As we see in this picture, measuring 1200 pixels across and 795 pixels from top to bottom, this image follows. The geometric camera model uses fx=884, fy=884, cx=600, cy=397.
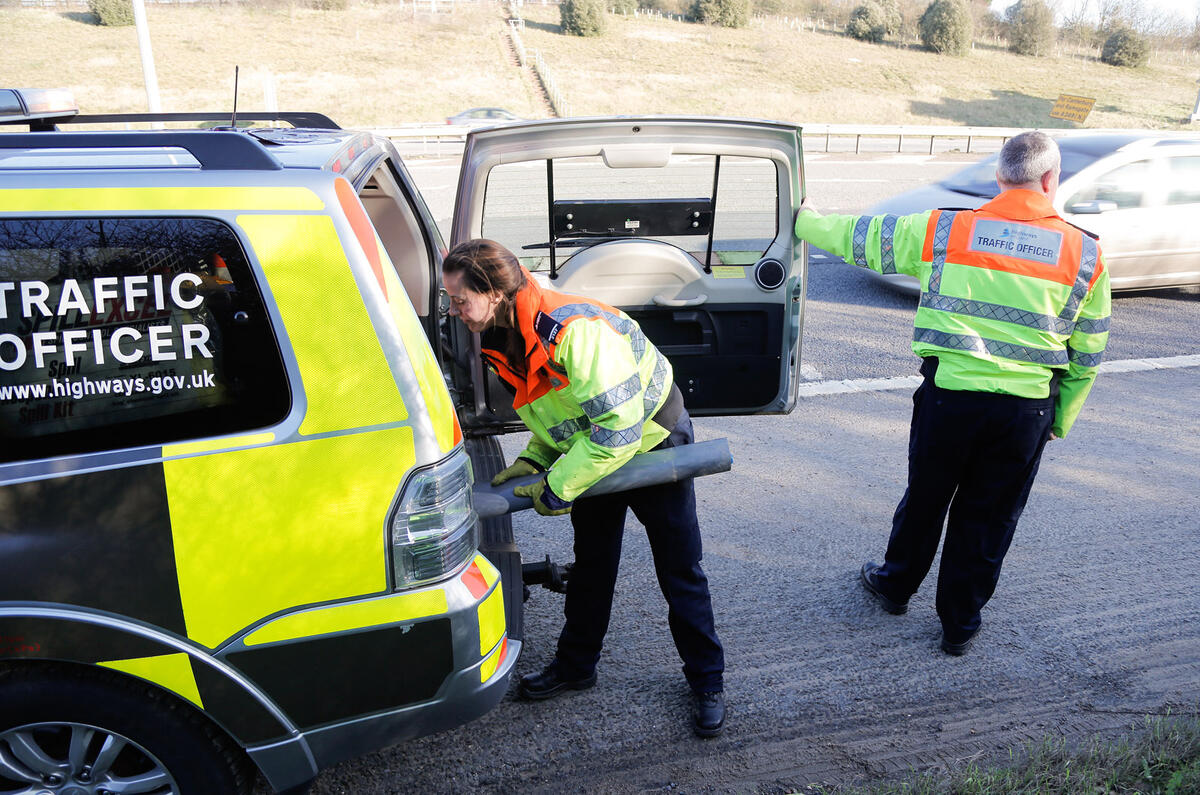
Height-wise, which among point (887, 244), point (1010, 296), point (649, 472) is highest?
point (887, 244)

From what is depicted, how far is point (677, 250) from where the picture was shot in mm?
3758

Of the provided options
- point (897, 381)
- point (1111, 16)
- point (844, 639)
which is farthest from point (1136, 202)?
point (1111, 16)

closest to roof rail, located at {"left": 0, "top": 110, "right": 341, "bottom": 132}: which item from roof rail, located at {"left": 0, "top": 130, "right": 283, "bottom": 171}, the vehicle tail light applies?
roof rail, located at {"left": 0, "top": 130, "right": 283, "bottom": 171}

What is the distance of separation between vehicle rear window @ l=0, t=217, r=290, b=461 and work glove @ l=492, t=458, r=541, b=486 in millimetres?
990

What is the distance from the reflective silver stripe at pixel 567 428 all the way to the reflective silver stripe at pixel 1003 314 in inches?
53.3

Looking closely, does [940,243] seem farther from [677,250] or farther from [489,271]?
[489,271]

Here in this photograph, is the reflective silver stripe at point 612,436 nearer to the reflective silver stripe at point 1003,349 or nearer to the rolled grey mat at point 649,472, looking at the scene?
the rolled grey mat at point 649,472

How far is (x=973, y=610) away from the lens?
3.32 meters

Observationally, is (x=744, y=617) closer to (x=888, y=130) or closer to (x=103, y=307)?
(x=103, y=307)

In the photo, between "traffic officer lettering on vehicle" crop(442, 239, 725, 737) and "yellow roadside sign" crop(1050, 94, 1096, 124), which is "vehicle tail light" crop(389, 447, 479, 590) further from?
"yellow roadside sign" crop(1050, 94, 1096, 124)

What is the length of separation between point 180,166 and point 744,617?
2.62 m

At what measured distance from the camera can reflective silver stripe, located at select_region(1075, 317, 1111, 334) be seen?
3043 mm

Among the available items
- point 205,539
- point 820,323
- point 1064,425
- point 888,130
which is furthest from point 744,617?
point 888,130

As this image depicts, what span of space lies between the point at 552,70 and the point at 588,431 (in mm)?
41116
